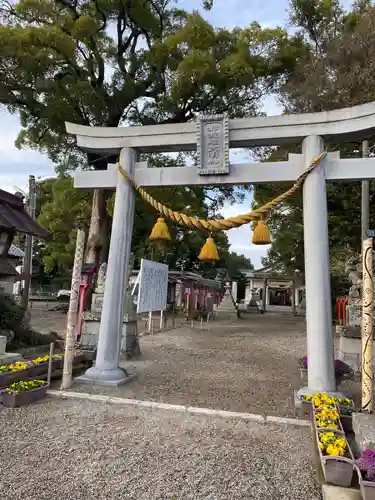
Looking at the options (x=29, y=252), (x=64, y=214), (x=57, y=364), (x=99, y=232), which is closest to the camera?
(x=57, y=364)

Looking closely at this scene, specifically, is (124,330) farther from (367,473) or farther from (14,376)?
(367,473)

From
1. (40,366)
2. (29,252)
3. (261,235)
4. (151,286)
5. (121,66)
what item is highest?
(121,66)

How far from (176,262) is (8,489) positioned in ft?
88.0

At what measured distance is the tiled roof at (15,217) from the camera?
6951 millimetres

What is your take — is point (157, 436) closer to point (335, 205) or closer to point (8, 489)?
point (8, 489)

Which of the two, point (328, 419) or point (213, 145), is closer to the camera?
point (328, 419)

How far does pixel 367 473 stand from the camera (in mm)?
2910

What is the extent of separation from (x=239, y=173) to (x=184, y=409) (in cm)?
344

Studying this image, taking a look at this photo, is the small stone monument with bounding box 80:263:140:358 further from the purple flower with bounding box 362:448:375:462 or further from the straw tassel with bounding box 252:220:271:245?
the purple flower with bounding box 362:448:375:462

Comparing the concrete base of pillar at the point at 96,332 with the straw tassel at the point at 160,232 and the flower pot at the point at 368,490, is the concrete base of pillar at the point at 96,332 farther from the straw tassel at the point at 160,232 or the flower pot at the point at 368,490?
the flower pot at the point at 368,490

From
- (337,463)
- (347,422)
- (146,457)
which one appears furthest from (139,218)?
(337,463)

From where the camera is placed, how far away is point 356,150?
12.7 m

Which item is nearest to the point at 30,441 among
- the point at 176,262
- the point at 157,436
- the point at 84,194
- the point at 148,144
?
the point at 157,436

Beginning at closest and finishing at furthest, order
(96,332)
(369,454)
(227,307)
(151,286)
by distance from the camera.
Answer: (369,454) < (96,332) < (151,286) < (227,307)
